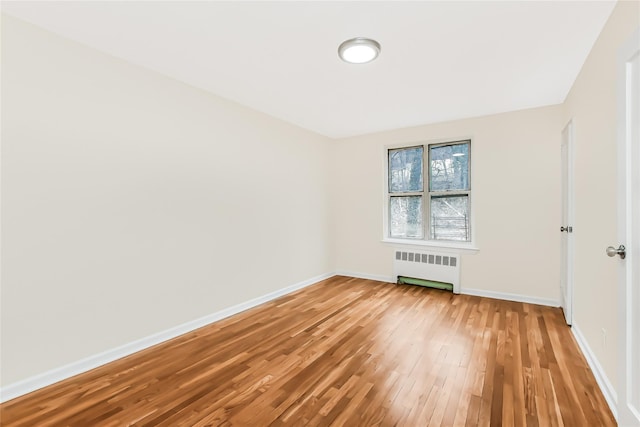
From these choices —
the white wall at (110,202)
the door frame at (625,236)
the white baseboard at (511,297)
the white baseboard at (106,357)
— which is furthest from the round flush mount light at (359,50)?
the white baseboard at (511,297)

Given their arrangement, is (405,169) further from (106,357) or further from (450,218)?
(106,357)

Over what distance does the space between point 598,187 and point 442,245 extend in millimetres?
2352

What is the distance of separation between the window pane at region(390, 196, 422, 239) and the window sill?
0.17 m

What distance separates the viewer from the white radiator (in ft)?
13.7

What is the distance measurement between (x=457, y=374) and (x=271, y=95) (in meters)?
3.22

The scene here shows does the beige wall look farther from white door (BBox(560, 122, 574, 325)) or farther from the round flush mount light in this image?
the round flush mount light

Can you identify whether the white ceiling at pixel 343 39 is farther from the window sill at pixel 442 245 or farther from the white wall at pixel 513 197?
the window sill at pixel 442 245

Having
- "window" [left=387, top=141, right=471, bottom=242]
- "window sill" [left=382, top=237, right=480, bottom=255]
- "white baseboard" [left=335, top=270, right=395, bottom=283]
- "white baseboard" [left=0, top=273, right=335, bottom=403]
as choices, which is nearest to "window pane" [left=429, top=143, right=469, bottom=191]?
"window" [left=387, top=141, right=471, bottom=242]

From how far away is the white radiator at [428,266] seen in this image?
417 centimetres

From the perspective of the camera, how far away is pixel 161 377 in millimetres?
2162

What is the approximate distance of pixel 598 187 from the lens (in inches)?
82.2

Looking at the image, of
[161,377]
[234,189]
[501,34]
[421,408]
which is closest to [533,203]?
[501,34]

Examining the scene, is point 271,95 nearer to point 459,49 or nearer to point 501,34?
point 459,49

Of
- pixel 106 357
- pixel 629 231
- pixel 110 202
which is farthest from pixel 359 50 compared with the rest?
pixel 106 357
